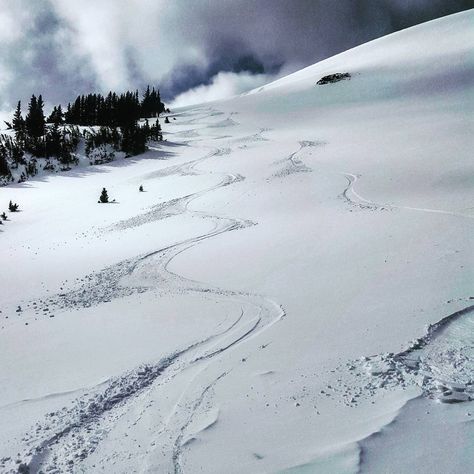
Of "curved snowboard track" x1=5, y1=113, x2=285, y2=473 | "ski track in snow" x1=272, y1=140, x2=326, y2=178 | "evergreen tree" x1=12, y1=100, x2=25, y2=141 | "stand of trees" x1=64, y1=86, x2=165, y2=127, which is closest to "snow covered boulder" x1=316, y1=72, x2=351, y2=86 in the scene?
"stand of trees" x1=64, y1=86, x2=165, y2=127

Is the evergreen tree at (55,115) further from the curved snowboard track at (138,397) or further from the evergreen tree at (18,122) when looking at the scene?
the curved snowboard track at (138,397)

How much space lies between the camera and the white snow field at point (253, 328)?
495 centimetres

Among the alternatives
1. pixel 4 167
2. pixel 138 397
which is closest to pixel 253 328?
pixel 138 397

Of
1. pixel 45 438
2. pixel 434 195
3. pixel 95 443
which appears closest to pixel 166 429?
pixel 95 443

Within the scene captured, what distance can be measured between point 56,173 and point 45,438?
3806cm

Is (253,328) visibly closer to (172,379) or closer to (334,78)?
(172,379)

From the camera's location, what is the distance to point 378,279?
385 inches

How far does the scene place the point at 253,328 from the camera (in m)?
8.23

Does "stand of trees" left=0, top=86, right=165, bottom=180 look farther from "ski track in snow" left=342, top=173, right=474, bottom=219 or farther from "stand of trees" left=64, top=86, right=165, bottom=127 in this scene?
"ski track in snow" left=342, top=173, right=474, bottom=219

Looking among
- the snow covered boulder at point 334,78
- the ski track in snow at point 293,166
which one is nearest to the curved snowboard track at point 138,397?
the ski track in snow at point 293,166

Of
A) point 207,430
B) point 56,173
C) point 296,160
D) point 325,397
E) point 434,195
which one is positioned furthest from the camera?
point 56,173

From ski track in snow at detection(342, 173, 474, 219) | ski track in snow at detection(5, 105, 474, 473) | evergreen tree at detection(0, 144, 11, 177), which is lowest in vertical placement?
ski track in snow at detection(5, 105, 474, 473)

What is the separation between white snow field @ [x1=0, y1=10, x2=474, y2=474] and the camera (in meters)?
4.95

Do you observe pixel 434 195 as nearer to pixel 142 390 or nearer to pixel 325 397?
pixel 325 397
